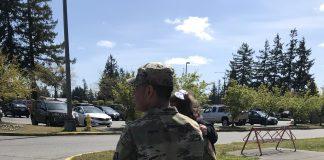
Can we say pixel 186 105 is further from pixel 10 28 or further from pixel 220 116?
pixel 10 28

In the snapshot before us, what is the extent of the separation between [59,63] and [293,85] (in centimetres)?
5219

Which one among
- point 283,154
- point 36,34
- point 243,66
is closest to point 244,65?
point 243,66

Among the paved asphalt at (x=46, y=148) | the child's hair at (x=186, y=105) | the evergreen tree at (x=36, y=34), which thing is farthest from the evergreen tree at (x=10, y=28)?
the child's hair at (x=186, y=105)

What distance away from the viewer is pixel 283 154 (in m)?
16.1

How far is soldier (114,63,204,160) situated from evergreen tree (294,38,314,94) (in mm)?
98763

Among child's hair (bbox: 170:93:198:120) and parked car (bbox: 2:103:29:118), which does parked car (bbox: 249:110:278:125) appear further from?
child's hair (bbox: 170:93:198:120)

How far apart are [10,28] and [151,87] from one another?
57.2 metres

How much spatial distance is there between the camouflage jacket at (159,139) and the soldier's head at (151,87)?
5 cm

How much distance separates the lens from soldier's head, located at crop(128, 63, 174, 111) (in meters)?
3.07

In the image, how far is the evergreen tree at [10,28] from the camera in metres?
56.9

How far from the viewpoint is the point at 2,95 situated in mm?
27859

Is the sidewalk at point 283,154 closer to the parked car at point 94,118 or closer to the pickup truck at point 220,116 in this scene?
the parked car at point 94,118

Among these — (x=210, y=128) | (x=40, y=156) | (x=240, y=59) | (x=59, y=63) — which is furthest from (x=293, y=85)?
(x=210, y=128)

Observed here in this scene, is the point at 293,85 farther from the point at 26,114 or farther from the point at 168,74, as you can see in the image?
the point at 168,74
